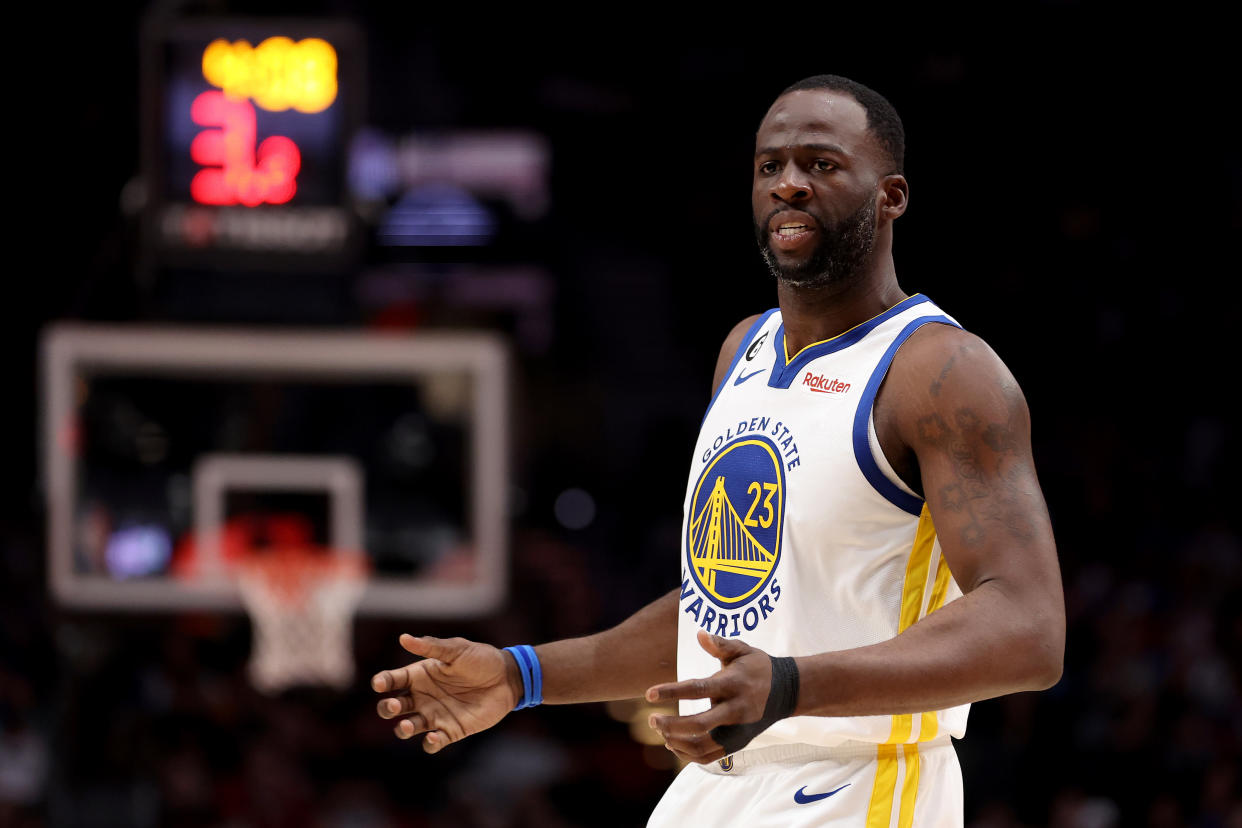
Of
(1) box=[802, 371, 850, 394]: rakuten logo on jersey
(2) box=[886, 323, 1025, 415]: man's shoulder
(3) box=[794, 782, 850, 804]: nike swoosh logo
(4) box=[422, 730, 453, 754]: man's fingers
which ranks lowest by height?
(3) box=[794, 782, 850, 804]: nike swoosh logo

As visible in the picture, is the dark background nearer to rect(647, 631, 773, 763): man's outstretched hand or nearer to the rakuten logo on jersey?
the rakuten logo on jersey

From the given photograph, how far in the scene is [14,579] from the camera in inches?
480

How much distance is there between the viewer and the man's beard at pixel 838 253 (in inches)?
109

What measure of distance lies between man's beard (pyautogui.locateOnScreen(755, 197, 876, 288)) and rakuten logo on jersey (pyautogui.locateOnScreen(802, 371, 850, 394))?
0.17 metres

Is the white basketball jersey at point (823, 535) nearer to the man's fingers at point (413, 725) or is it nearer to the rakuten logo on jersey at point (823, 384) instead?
the rakuten logo on jersey at point (823, 384)

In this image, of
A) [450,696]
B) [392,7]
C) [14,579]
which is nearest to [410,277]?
[392,7]

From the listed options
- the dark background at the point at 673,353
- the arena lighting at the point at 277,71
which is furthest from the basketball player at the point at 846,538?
the dark background at the point at 673,353

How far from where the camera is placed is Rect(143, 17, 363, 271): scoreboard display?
7.80 m

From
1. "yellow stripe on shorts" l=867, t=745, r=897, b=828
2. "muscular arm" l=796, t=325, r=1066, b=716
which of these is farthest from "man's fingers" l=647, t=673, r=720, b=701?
"yellow stripe on shorts" l=867, t=745, r=897, b=828

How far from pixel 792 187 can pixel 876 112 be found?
228 millimetres

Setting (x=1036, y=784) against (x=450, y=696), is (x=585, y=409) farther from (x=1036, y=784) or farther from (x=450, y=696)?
(x=450, y=696)

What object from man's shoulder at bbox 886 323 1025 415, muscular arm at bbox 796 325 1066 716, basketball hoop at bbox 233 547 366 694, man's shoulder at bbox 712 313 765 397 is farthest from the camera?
basketball hoop at bbox 233 547 366 694

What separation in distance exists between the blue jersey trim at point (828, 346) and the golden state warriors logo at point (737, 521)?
0.14 metres

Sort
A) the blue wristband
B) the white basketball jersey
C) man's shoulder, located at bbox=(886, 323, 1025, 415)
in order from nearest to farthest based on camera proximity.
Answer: man's shoulder, located at bbox=(886, 323, 1025, 415)
the white basketball jersey
the blue wristband
